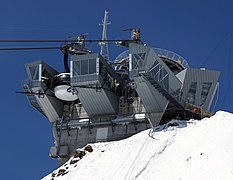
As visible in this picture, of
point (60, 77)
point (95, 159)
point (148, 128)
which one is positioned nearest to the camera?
point (95, 159)

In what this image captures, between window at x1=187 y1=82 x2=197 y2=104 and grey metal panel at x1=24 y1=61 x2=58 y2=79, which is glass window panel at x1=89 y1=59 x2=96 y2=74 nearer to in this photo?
grey metal panel at x1=24 y1=61 x2=58 y2=79

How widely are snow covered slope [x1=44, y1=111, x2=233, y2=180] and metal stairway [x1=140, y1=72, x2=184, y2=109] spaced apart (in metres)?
2.88

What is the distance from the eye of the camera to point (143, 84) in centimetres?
6284

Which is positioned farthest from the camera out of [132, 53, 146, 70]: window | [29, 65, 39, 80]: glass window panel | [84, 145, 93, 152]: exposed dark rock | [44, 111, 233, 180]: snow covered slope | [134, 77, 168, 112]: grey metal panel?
[29, 65, 39, 80]: glass window panel

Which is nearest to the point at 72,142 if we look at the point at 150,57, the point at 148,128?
the point at 148,128

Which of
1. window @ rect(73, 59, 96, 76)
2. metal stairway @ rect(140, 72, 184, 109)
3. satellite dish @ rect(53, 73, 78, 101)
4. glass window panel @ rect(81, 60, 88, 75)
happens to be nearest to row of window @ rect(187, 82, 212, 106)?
metal stairway @ rect(140, 72, 184, 109)

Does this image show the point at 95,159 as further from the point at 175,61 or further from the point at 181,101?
the point at 175,61

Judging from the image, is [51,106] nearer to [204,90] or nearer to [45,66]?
[45,66]

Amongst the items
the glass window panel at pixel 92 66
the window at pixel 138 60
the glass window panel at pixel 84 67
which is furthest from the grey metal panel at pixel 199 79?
the glass window panel at pixel 84 67

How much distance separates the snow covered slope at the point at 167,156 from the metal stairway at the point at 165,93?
2.88m

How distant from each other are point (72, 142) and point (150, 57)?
1309cm

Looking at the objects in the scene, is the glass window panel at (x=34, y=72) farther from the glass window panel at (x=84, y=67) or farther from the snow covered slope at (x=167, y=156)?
the snow covered slope at (x=167, y=156)

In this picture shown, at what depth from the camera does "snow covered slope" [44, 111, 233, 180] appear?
153 feet

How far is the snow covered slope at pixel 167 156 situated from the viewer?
4675 cm
